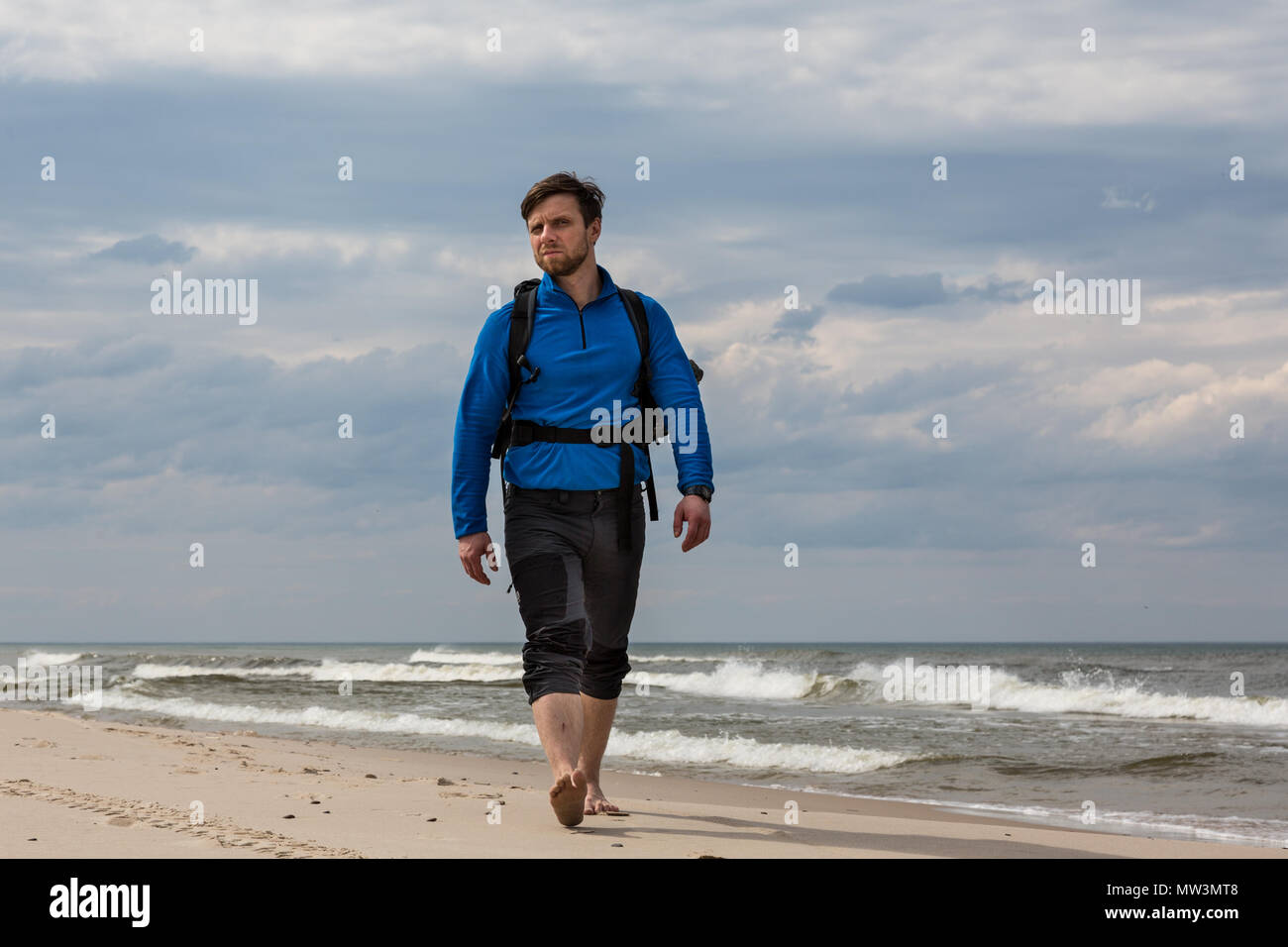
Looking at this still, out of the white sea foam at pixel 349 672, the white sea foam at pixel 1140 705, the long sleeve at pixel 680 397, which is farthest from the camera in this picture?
the white sea foam at pixel 349 672

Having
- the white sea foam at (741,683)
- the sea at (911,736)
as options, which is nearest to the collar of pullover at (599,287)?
the sea at (911,736)

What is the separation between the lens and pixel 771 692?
2577 cm

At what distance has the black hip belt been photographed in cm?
420

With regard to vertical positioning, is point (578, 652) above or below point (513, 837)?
above

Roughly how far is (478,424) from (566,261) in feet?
2.21

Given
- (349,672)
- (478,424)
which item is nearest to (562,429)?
(478,424)

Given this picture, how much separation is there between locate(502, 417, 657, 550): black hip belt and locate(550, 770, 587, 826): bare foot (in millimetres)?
846

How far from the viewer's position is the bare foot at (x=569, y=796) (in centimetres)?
401

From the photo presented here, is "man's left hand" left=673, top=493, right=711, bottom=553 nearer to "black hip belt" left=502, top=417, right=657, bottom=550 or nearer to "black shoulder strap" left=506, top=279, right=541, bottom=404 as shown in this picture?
"black hip belt" left=502, top=417, right=657, bottom=550

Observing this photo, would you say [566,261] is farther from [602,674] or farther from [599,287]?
[602,674]

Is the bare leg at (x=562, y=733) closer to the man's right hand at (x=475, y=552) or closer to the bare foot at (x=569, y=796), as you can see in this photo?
the bare foot at (x=569, y=796)
